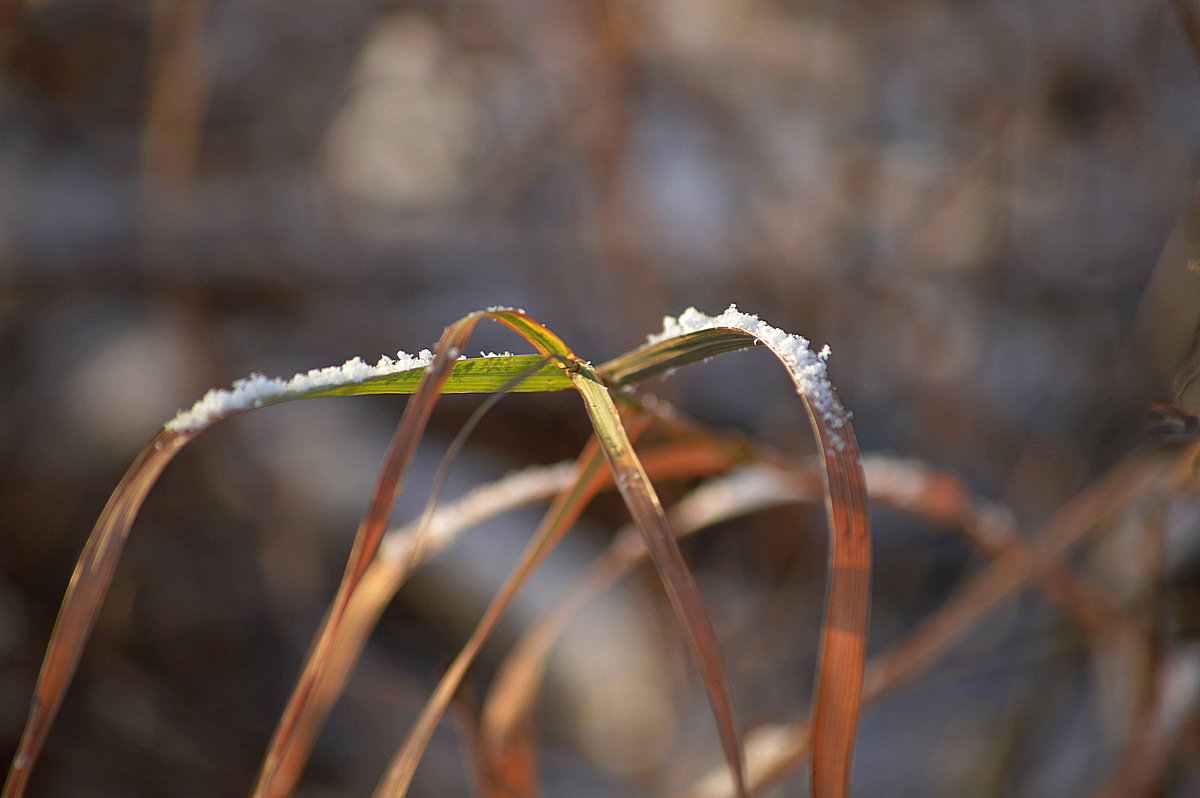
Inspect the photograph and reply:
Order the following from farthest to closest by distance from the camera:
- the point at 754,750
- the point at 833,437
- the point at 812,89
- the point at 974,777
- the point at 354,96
Answer: 1. the point at 354,96
2. the point at 812,89
3. the point at 974,777
4. the point at 754,750
5. the point at 833,437

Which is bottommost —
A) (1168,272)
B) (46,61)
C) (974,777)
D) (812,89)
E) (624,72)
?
(974,777)

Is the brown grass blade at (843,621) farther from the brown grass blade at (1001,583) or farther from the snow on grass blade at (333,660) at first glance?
the brown grass blade at (1001,583)

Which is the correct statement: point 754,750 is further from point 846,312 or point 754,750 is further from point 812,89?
point 812,89

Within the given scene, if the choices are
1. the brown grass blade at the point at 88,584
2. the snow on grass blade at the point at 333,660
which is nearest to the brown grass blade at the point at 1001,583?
the snow on grass blade at the point at 333,660

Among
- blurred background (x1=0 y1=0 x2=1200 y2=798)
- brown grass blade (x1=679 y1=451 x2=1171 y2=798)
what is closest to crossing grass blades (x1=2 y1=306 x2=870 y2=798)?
brown grass blade (x1=679 y1=451 x2=1171 y2=798)

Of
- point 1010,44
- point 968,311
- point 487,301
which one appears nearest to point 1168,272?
point 968,311

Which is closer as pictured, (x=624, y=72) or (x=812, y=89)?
(x=624, y=72)
